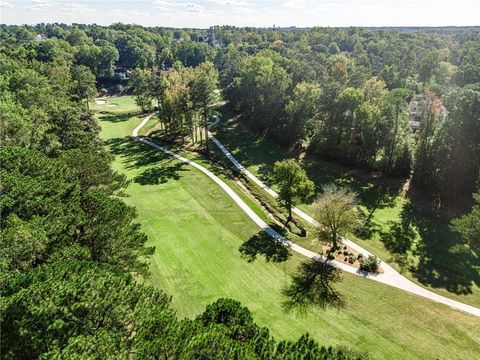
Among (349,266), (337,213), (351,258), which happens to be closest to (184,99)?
(337,213)

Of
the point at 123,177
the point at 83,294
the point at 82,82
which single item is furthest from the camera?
the point at 82,82

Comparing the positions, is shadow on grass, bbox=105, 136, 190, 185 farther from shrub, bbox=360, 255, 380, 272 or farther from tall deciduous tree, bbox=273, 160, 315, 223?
shrub, bbox=360, 255, 380, 272

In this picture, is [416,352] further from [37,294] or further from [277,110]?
[277,110]

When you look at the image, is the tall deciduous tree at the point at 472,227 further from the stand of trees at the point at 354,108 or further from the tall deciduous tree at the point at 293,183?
the stand of trees at the point at 354,108

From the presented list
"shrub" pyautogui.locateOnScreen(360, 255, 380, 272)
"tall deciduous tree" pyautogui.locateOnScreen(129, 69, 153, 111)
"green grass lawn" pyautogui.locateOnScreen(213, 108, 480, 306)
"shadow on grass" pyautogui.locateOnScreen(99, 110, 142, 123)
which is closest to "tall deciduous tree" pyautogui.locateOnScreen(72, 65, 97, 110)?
"shadow on grass" pyautogui.locateOnScreen(99, 110, 142, 123)

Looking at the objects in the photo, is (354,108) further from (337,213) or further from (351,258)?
(351,258)
